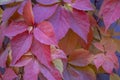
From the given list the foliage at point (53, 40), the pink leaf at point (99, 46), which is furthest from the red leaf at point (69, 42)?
the pink leaf at point (99, 46)

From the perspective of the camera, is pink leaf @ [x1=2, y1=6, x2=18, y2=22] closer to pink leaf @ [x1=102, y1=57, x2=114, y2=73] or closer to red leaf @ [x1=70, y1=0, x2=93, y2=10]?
red leaf @ [x1=70, y1=0, x2=93, y2=10]

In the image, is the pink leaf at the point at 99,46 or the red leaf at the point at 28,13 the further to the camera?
the pink leaf at the point at 99,46

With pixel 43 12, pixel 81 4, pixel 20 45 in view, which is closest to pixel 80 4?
pixel 81 4

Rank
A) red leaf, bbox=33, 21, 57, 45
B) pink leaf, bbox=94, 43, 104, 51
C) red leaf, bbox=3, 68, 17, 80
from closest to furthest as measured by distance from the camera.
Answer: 1. red leaf, bbox=33, 21, 57, 45
2. red leaf, bbox=3, 68, 17, 80
3. pink leaf, bbox=94, 43, 104, 51

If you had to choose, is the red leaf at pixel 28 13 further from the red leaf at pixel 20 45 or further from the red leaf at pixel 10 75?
the red leaf at pixel 10 75

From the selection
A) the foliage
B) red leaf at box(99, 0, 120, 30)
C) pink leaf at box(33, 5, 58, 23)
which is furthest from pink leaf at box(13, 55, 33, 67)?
red leaf at box(99, 0, 120, 30)

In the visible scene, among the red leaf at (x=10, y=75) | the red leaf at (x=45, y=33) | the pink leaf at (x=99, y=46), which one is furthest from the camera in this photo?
the pink leaf at (x=99, y=46)

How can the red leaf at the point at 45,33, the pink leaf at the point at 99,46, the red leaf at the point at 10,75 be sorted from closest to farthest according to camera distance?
the red leaf at the point at 45,33 → the red leaf at the point at 10,75 → the pink leaf at the point at 99,46
